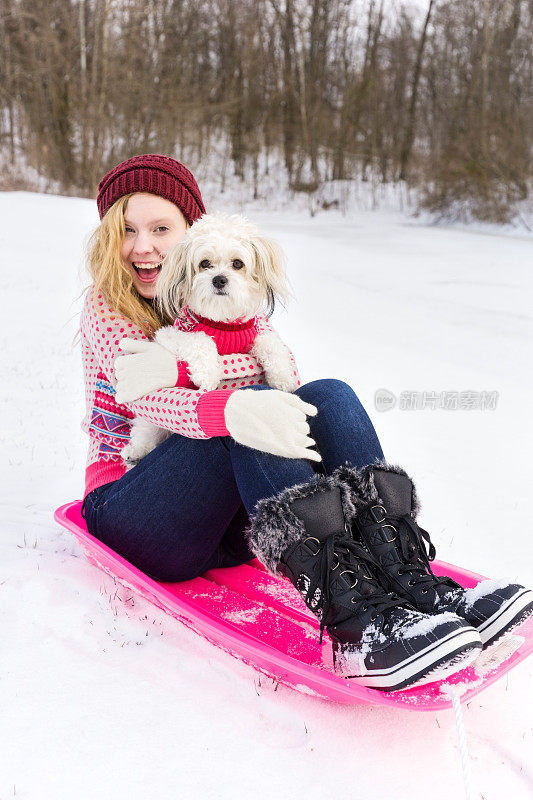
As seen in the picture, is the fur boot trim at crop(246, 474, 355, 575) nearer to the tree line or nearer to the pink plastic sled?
the pink plastic sled

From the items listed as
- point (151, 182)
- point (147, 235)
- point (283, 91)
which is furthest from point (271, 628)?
point (283, 91)

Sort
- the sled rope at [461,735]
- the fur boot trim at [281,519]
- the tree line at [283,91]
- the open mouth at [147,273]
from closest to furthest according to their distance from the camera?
1. the sled rope at [461,735]
2. the fur boot trim at [281,519]
3. the open mouth at [147,273]
4. the tree line at [283,91]

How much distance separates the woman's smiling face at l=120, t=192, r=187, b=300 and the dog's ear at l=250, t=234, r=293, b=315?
31cm

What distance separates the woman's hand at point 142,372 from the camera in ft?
6.29

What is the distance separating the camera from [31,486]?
306cm

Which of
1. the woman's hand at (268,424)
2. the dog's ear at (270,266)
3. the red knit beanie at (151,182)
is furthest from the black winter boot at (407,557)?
the red knit beanie at (151,182)

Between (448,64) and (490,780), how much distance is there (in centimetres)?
2336

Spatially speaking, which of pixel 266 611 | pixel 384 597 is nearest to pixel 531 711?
pixel 384 597

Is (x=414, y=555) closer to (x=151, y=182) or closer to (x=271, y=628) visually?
(x=271, y=628)

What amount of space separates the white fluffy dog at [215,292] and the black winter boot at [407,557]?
0.51m

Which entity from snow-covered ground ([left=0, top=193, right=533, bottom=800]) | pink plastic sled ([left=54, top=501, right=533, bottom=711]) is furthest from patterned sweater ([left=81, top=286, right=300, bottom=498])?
snow-covered ground ([left=0, top=193, right=533, bottom=800])

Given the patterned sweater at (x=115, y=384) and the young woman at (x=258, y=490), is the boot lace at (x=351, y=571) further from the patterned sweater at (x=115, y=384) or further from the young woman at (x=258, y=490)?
the patterned sweater at (x=115, y=384)

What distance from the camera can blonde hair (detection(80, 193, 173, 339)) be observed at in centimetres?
215

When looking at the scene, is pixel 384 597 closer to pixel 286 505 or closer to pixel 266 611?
pixel 286 505
